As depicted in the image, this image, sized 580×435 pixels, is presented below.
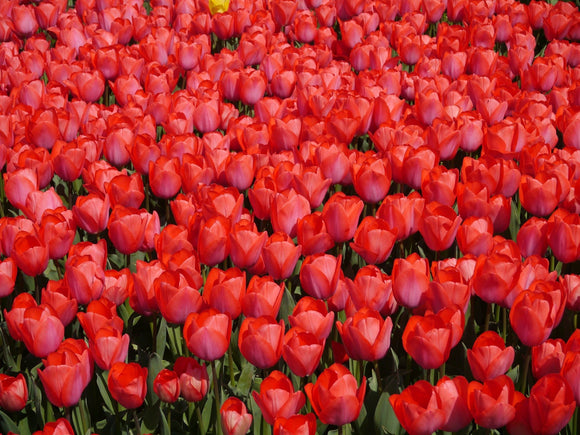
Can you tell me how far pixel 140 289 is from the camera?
2.11m

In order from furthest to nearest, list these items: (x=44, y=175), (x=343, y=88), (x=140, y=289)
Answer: (x=343, y=88) → (x=44, y=175) → (x=140, y=289)

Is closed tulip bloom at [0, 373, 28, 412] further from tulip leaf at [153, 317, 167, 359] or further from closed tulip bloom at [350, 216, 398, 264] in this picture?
closed tulip bloom at [350, 216, 398, 264]

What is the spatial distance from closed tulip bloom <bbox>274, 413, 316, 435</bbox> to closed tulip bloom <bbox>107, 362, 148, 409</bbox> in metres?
0.34

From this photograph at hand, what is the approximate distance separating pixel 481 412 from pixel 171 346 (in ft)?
3.44

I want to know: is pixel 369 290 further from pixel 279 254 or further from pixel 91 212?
pixel 91 212

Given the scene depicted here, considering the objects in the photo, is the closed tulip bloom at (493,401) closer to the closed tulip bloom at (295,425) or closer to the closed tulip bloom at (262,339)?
the closed tulip bloom at (295,425)

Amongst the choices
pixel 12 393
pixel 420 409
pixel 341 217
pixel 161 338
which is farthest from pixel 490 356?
pixel 12 393

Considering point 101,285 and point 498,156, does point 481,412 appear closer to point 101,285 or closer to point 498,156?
point 101,285

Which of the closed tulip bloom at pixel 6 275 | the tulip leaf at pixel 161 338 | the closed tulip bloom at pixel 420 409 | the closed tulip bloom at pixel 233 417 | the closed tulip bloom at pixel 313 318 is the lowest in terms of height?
the tulip leaf at pixel 161 338

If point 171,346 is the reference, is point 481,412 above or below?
above

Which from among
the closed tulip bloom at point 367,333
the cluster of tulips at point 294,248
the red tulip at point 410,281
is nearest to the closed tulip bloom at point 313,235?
the cluster of tulips at point 294,248

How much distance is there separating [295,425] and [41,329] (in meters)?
0.67

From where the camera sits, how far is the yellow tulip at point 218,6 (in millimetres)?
5120

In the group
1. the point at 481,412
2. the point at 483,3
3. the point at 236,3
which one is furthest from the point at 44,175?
the point at 483,3
